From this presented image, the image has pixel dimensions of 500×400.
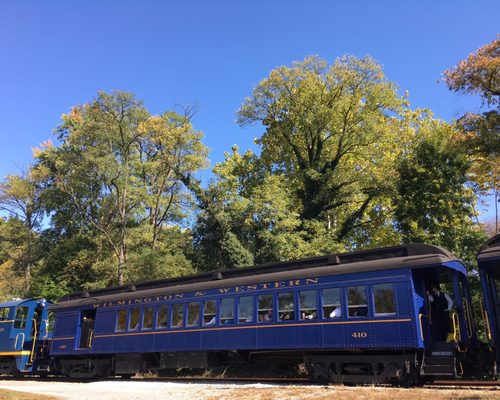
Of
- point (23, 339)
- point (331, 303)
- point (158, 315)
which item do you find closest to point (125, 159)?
point (23, 339)

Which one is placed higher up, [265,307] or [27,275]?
[27,275]

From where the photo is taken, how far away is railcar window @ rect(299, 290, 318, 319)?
1259 centimetres

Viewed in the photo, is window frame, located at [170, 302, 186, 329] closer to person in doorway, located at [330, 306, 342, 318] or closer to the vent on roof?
the vent on roof

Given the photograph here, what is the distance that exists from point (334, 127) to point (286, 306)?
1989cm

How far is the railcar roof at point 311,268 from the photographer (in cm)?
1160

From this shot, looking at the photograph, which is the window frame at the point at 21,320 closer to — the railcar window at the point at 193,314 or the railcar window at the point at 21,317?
the railcar window at the point at 21,317

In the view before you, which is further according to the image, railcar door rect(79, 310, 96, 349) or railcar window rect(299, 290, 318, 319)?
railcar door rect(79, 310, 96, 349)

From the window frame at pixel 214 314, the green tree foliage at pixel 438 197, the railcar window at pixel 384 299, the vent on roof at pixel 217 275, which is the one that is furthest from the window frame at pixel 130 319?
the green tree foliage at pixel 438 197

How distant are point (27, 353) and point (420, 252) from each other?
16.9 meters

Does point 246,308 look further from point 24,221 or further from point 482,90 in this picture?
point 24,221

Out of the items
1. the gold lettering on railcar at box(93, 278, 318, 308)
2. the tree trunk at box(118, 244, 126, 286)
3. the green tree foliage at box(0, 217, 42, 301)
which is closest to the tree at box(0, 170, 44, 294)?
the green tree foliage at box(0, 217, 42, 301)

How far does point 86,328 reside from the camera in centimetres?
1850

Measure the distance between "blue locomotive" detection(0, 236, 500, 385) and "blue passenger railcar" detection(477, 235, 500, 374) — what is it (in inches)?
1.0

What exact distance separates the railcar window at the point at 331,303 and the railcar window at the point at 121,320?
8219 millimetres
